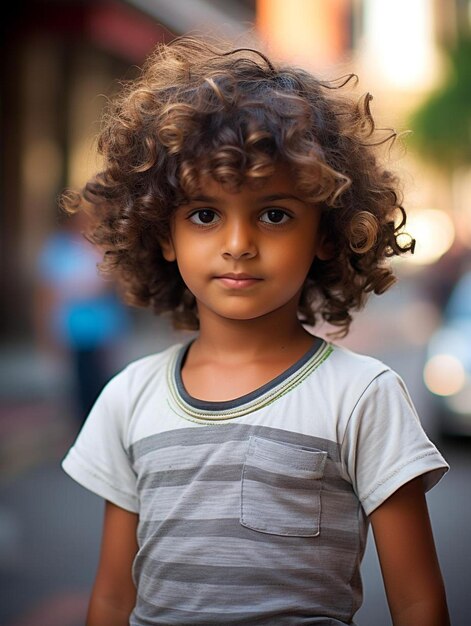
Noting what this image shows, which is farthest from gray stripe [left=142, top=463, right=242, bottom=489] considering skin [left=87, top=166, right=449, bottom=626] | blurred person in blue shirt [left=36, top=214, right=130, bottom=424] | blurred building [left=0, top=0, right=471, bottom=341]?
blurred building [left=0, top=0, right=471, bottom=341]

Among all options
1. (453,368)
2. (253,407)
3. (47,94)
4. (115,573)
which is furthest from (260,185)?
(47,94)

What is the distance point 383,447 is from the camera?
194cm

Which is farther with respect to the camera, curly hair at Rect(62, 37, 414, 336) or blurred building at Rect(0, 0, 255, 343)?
blurred building at Rect(0, 0, 255, 343)

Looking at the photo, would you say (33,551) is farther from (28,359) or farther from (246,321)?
Result: (28,359)

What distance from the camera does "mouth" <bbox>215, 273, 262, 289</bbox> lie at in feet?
6.52

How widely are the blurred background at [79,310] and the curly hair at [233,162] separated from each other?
0.81 ft

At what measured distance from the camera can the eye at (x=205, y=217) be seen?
2026mm

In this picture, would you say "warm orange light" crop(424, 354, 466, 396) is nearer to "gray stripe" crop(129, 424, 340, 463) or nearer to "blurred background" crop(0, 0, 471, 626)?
"blurred background" crop(0, 0, 471, 626)

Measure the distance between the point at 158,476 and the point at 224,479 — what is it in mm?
164

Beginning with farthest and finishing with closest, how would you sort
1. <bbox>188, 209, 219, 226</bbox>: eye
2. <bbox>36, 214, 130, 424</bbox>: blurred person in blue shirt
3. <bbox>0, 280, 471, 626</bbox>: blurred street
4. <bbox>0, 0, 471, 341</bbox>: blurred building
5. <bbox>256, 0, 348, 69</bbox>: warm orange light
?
<bbox>256, 0, 348, 69</bbox>: warm orange light
<bbox>0, 0, 471, 341</bbox>: blurred building
<bbox>36, 214, 130, 424</bbox>: blurred person in blue shirt
<bbox>0, 280, 471, 626</bbox>: blurred street
<bbox>188, 209, 219, 226</bbox>: eye

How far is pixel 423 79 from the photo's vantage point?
161 ft

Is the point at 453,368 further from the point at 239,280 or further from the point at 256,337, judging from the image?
the point at 239,280

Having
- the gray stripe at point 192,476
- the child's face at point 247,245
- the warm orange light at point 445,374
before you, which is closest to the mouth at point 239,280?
the child's face at point 247,245

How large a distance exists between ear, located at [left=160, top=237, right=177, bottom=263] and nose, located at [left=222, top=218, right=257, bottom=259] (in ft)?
0.93
